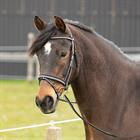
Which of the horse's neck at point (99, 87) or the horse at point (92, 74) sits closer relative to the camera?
the horse at point (92, 74)

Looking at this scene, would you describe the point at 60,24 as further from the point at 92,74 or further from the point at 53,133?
the point at 53,133

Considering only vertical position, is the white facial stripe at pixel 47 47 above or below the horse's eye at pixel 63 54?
above

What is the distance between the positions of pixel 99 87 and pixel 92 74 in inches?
5.2

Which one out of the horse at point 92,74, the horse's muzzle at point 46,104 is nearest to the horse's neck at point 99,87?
the horse at point 92,74

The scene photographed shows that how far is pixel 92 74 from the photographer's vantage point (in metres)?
5.40

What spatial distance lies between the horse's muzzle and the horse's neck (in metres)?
0.44

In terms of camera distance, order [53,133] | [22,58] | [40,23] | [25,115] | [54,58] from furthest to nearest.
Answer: [22,58]
[25,115]
[53,133]
[40,23]
[54,58]

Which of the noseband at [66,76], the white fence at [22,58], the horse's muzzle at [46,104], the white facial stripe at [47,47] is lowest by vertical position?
the white fence at [22,58]

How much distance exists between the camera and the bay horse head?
16.7ft

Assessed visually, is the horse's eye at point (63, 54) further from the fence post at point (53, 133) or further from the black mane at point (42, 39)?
the fence post at point (53, 133)

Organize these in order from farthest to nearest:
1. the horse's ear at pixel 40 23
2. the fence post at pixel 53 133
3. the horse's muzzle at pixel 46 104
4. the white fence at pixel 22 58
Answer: the white fence at pixel 22 58 → the fence post at pixel 53 133 → the horse's ear at pixel 40 23 → the horse's muzzle at pixel 46 104

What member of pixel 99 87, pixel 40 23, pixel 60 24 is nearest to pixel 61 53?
pixel 60 24

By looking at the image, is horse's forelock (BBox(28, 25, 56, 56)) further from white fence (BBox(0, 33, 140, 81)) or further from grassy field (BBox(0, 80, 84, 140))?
white fence (BBox(0, 33, 140, 81))

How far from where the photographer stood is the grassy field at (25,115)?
34.1ft
